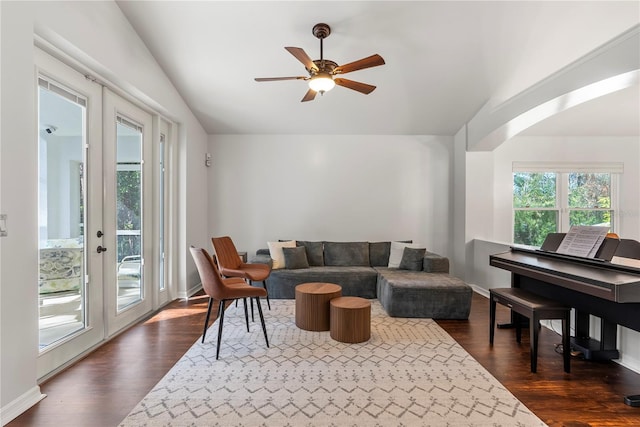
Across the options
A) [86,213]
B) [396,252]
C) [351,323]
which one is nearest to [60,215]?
[86,213]

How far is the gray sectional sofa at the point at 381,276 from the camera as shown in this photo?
3879 millimetres

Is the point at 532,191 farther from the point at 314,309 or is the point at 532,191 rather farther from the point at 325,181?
the point at 314,309

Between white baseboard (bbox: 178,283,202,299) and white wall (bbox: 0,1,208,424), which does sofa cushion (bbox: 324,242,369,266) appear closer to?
white baseboard (bbox: 178,283,202,299)

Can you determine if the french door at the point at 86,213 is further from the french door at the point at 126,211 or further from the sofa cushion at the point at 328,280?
the sofa cushion at the point at 328,280

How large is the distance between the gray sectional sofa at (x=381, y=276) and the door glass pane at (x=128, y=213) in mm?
1594

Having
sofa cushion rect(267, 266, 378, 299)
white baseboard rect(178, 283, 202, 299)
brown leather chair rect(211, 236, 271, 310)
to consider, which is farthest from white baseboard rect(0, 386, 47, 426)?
sofa cushion rect(267, 266, 378, 299)

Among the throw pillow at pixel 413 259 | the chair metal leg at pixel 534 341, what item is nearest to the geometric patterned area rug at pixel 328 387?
the chair metal leg at pixel 534 341

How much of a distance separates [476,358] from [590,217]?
4.68m

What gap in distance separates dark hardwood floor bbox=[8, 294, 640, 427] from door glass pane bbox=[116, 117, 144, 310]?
515mm

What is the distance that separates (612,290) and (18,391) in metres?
3.80

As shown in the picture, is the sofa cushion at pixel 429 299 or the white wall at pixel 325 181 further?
the white wall at pixel 325 181

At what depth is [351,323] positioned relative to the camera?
314 centimetres

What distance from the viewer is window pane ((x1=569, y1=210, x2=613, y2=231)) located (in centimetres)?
579

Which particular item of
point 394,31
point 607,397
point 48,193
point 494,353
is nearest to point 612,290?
point 607,397
